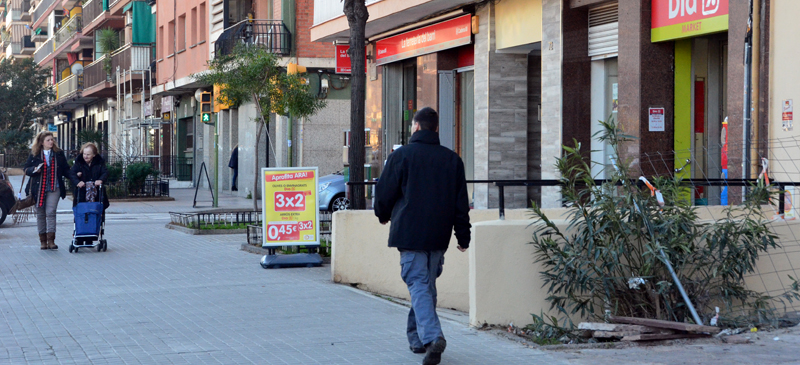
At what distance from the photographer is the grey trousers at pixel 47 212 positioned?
1325cm

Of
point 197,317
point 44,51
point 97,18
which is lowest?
point 197,317

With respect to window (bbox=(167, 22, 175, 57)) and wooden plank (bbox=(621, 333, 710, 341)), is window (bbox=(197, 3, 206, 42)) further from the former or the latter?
wooden plank (bbox=(621, 333, 710, 341))

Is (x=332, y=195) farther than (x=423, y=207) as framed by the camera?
Yes

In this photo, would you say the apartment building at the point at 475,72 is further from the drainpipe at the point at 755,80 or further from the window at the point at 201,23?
the window at the point at 201,23

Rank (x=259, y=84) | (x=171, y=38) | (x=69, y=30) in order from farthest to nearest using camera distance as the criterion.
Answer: (x=69, y=30), (x=171, y=38), (x=259, y=84)

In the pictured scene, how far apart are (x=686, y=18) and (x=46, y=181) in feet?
28.8

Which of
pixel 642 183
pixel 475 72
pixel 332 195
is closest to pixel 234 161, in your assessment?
pixel 332 195

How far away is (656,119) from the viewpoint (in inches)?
487

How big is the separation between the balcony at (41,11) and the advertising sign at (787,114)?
59161 millimetres

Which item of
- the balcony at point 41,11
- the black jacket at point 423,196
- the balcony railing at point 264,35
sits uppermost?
the balcony at point 41,11

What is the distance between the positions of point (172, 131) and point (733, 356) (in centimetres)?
3478

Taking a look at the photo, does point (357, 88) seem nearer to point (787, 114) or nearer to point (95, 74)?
point (787, 114)

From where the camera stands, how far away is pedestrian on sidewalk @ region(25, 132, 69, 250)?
1324 cm

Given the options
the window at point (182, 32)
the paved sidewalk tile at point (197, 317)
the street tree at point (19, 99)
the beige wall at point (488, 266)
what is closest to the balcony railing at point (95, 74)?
the window at point (182, 32)
